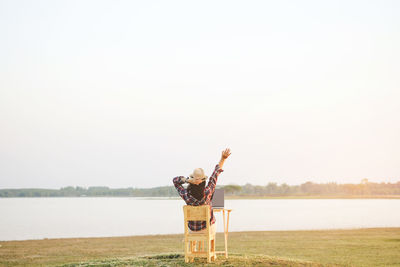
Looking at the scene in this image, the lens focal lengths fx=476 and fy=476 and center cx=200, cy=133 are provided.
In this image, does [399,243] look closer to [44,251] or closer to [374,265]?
[374,265]

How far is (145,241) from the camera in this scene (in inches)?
800

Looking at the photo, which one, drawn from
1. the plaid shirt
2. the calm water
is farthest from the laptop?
the calm water

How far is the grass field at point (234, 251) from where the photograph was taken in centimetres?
928

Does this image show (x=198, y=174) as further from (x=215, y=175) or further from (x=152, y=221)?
(x=152, y=221)

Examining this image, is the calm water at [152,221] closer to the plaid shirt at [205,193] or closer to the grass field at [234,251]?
the grass field at [234,251]

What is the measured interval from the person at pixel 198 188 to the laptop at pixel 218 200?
689 mm

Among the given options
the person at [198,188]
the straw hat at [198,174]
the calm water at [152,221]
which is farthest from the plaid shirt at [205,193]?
the calm water at [152,221]

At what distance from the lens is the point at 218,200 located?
9.29 meters

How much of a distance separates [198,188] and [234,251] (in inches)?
307

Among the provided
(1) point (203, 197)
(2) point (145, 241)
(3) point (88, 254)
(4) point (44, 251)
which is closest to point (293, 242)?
(2) point (145, 241)

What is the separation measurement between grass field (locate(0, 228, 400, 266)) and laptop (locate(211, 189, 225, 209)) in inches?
39.8

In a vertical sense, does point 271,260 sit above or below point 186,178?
below

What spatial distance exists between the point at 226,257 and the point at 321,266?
1.89m

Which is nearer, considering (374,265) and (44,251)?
(374,265)
